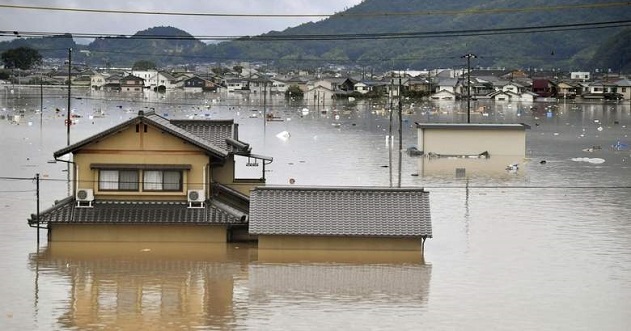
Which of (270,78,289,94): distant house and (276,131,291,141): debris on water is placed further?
(270,78,289,94): distant house

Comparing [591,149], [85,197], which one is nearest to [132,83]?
[591,149]

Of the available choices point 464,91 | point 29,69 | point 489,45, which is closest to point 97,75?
point 29,69

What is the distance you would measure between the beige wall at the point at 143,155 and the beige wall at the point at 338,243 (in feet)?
4.04

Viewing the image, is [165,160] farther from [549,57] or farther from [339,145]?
[549,57]

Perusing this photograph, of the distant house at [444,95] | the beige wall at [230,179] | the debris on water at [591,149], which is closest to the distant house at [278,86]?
the distant house at [444,95]

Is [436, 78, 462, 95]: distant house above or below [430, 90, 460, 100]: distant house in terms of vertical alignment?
above

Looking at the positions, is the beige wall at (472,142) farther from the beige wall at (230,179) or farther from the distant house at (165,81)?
the distant house at (165,81)

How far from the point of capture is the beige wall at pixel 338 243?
13.2 m

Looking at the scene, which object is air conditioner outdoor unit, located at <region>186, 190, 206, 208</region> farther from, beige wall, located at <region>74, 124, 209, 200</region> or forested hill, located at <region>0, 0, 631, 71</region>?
forested hill, located at <region>0, 0, 631, 71</region>

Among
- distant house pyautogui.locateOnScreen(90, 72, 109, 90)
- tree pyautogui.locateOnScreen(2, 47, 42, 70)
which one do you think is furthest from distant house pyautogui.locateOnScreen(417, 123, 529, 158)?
tree pyautogui.locateOnScreen(2, 47, 42, 70)

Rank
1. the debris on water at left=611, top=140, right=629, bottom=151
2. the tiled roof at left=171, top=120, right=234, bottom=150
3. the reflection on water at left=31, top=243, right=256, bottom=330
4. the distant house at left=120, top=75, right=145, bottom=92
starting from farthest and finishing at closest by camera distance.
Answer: the distant house at left=120, top=75, right=145, bottom=92 → the debris on water at left=611, top=140, right=629, bottom=151 → the tiled roof at left=171, top=120, right=234, bottom=150 → the reflection on water at left=31, top=243, right=256, bottom=330

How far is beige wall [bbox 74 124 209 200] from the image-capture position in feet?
44.4

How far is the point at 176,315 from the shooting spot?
10.4 meters

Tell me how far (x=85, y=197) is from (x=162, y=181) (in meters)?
0.99
